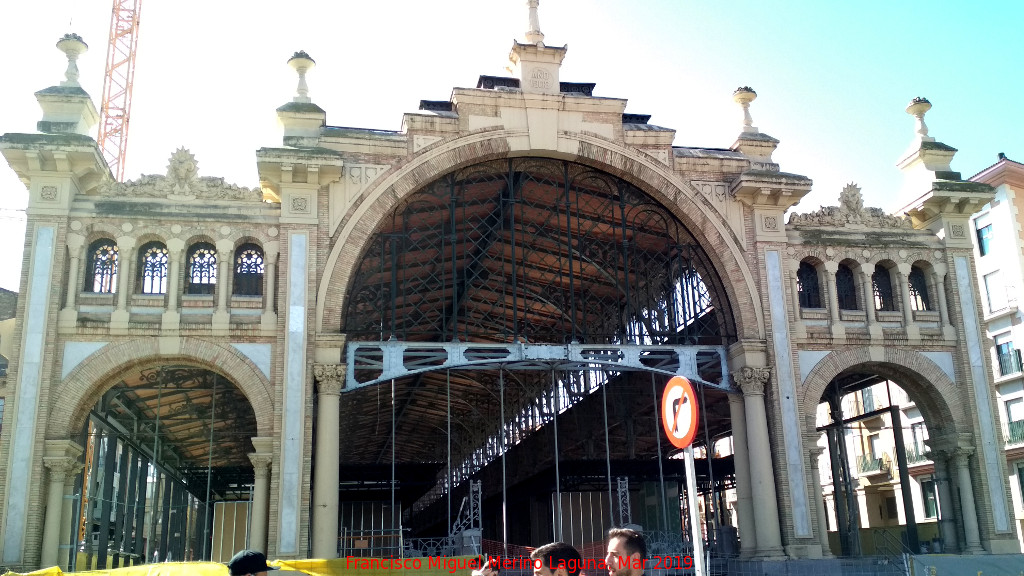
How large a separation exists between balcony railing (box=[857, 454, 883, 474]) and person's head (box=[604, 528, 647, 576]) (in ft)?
126

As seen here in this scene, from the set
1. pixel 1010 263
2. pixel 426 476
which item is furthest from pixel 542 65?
pixel 1010 263

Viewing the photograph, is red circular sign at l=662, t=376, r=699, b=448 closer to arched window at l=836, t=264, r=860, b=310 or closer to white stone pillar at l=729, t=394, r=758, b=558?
white stone pillar at l=729, t=394, r=758, b=558

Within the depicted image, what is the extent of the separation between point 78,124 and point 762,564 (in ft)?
58.5

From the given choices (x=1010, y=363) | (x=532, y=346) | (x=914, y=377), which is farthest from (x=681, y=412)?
(x=1010, y=363)

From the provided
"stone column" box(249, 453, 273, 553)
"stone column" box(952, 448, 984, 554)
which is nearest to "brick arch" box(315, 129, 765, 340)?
"stone column" box(249, 453, 273, 553)

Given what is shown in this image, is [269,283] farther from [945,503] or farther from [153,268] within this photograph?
[945,503]

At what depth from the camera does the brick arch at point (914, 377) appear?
2302cm

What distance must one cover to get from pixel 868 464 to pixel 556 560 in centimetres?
3960

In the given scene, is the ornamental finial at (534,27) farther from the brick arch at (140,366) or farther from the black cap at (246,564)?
the black cap at (246,564)

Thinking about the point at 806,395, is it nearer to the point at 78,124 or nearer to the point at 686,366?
the point at 686,366

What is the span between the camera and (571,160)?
23469 mm

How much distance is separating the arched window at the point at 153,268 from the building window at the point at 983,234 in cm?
3276

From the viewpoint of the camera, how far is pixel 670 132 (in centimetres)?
→ 2367

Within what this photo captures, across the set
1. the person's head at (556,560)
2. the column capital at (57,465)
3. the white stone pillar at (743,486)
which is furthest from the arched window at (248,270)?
the person's head at (556,560)
